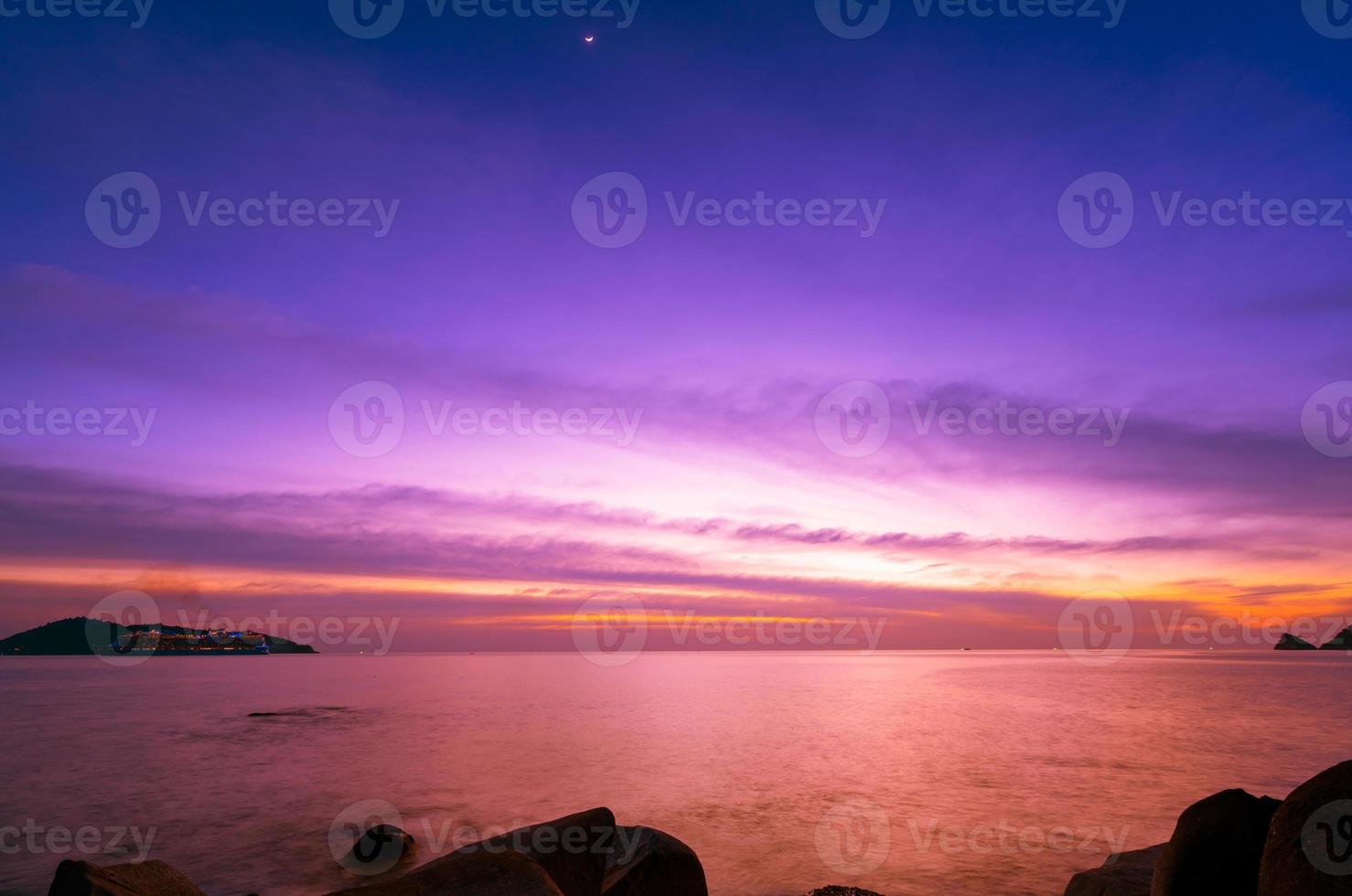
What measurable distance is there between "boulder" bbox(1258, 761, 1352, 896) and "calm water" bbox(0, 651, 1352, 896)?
33.8 feet

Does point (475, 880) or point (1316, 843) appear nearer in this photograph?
point (1316, 843)

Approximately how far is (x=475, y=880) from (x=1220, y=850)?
768 centimetres

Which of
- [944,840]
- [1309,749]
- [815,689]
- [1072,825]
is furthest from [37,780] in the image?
[815,689]

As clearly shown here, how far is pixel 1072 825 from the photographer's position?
2219cm

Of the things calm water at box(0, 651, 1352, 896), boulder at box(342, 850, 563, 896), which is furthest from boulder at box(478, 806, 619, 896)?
calm water at box(0, 651, 1352, 896)

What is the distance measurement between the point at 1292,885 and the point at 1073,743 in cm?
3830

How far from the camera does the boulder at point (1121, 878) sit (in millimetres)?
9781

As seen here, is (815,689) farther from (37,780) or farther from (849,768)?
(37,780)

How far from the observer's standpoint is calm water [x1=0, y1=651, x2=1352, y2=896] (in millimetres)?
18844

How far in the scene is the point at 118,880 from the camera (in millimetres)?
8992

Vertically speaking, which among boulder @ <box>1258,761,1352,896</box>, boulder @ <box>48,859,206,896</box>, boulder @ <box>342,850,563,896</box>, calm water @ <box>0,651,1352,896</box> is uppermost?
boulder @ <box>1258,761,1352,896</box>

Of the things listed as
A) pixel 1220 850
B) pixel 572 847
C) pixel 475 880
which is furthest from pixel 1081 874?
pixel 475 880

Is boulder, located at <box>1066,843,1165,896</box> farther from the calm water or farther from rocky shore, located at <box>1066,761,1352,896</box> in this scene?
the calm water

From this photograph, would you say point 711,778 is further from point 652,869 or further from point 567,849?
point 652,869
